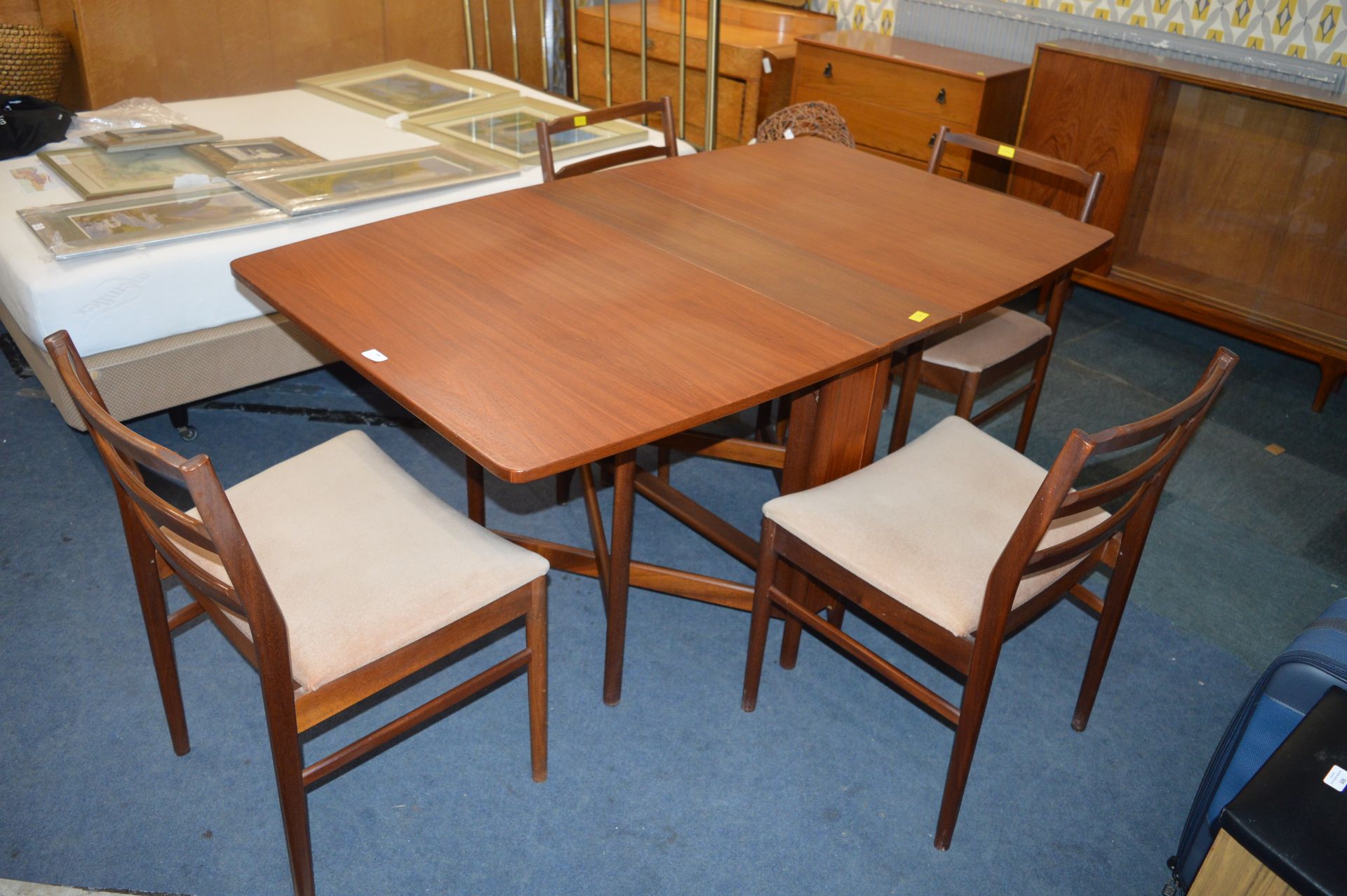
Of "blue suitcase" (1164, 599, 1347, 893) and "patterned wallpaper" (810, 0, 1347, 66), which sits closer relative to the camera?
"blue suitcase" (1164, 599, 1347, 893)

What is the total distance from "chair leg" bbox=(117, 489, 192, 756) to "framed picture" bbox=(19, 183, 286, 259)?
0.80m

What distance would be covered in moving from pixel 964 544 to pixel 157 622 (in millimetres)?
1303

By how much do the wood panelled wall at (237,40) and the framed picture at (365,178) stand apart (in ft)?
4.50

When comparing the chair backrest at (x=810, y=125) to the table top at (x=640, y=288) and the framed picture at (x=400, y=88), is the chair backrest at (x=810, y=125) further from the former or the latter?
the framed picture at (x=400, y=88)

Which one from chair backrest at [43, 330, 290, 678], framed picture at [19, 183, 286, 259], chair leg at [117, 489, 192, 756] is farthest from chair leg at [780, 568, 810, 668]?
framed picture at [19, 183, 286, 259]

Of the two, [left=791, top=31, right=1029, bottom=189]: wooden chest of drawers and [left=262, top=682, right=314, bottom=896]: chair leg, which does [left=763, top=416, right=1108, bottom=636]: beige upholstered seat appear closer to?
[left=262, top=682, right=314, bottom=896]: chair leg

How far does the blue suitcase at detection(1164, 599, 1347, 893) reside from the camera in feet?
4.61

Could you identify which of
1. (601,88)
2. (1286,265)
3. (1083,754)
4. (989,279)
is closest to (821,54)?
(601,88)

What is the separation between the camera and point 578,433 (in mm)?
1355

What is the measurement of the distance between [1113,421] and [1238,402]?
0.50m

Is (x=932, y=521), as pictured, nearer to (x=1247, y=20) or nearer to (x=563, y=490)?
(x=563, y=490)

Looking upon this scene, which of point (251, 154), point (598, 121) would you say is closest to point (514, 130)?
point (598, 121)

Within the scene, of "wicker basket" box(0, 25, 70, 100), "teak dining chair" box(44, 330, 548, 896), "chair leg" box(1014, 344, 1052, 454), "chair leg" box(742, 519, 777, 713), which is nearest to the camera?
"teak dining chair" box(44, 330, 548, 896)

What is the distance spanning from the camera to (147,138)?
9.05 ft
